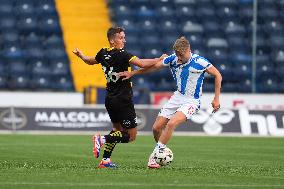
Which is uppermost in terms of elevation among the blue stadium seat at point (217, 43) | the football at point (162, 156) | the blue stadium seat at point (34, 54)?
the blue stadium seat at point (217, 43)

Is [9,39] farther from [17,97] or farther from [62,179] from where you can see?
[62,179]

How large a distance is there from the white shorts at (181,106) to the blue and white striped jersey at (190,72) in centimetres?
8

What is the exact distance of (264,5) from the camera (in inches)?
1312

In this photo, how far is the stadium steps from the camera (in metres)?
31.2

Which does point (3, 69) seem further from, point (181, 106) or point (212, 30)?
point (181, 106)

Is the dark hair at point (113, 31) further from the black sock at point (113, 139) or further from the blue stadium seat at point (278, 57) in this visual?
the blue stadium seat at point (278, 57)

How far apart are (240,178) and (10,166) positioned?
3530 millimetres

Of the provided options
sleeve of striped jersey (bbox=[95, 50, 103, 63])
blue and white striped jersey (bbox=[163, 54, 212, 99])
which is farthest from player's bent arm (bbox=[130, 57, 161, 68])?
sleeve of striped jersey (bbox=[95, 50, 103, 63])

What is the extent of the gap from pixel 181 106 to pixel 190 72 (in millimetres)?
545

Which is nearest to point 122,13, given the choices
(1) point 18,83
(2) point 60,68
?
(2) point 60,68

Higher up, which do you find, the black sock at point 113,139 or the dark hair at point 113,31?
the dark hair at point 113,31


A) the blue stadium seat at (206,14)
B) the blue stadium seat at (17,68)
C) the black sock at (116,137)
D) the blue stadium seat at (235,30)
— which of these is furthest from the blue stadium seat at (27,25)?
the black sock at (116,137)

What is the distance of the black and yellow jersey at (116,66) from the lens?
1284cm

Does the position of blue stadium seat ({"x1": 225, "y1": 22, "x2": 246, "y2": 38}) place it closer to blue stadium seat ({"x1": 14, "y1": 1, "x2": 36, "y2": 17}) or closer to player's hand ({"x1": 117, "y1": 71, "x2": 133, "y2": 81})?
blue stadium seat ({"x1": 14, "y1": 1, "x2": 36, "y2": 17})
